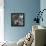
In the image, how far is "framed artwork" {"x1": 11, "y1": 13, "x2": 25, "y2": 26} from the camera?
19.2 feet

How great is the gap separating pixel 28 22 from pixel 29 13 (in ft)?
1.29

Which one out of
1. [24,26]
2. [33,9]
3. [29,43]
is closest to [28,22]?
[24,26]

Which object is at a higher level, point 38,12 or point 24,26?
point 38,12

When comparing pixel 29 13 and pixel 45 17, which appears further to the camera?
pixel 29 13

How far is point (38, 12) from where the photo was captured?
5820mm

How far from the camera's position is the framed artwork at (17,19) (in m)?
5.86

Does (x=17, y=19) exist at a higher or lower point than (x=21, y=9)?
lower

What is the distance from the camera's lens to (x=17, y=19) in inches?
231

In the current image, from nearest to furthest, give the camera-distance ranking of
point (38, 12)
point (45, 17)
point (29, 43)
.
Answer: point (29, 43) < point (45, 17) < point (38, 12)

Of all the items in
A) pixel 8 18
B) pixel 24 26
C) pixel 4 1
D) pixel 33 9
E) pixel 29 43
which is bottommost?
pixel 29 43

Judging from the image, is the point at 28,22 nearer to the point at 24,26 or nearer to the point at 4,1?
the point at 24,26

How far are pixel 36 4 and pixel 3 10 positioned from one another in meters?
1.46

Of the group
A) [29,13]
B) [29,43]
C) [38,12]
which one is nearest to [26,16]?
[29,13]

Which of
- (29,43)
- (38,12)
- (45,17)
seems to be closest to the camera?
(29,43)
